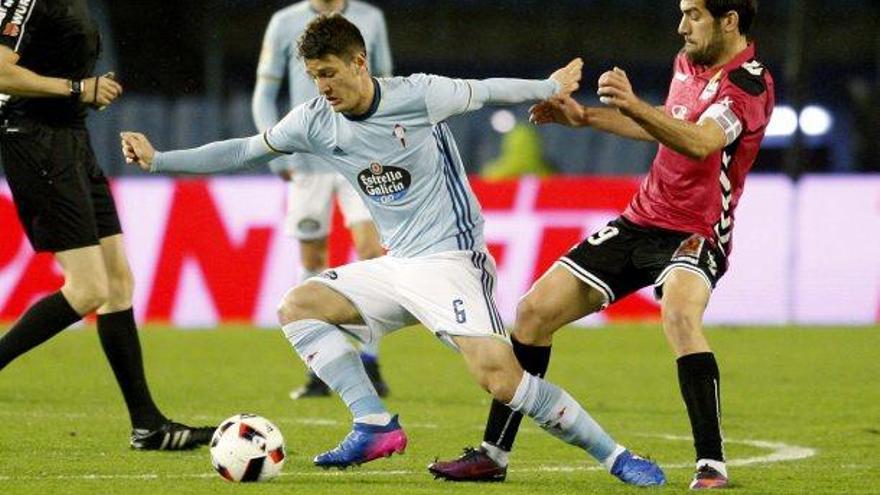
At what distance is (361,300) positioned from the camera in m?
6.89

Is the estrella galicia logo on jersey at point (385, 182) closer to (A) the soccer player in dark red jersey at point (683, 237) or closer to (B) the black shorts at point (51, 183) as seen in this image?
(A) the soccer player in dark red jersey at point (683, 237)

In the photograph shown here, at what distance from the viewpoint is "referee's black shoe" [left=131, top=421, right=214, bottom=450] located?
24.6ft

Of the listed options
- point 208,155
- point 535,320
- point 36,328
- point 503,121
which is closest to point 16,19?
point 208,155

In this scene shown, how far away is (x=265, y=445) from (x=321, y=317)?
58 centimetres

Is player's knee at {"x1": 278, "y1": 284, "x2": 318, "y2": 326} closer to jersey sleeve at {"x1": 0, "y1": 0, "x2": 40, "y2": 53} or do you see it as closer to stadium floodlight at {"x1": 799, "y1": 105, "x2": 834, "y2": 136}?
jersey sleeve at {"x1": 0, "y1": 0, "x2": 40, "y2": 53}

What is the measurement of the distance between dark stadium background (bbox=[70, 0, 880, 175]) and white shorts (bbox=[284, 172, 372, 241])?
4.71 meters

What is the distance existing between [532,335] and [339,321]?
28.4 inches

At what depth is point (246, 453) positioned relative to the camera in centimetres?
653

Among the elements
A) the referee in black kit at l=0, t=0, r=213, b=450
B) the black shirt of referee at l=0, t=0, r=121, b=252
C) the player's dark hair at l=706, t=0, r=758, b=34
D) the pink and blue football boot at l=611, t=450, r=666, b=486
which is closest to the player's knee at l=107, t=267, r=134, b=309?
the referee in black kit at l=0, t=0, r=213, b=450

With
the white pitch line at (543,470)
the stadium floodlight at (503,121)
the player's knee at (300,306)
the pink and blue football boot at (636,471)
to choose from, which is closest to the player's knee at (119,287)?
the player's knee at (300,306)

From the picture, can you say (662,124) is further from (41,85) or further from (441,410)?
(441,410)

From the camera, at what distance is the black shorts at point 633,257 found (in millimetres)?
6730

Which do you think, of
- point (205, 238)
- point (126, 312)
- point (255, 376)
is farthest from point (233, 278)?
point (126, 312)

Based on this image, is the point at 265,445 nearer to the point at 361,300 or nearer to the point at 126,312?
the point at 361,300
